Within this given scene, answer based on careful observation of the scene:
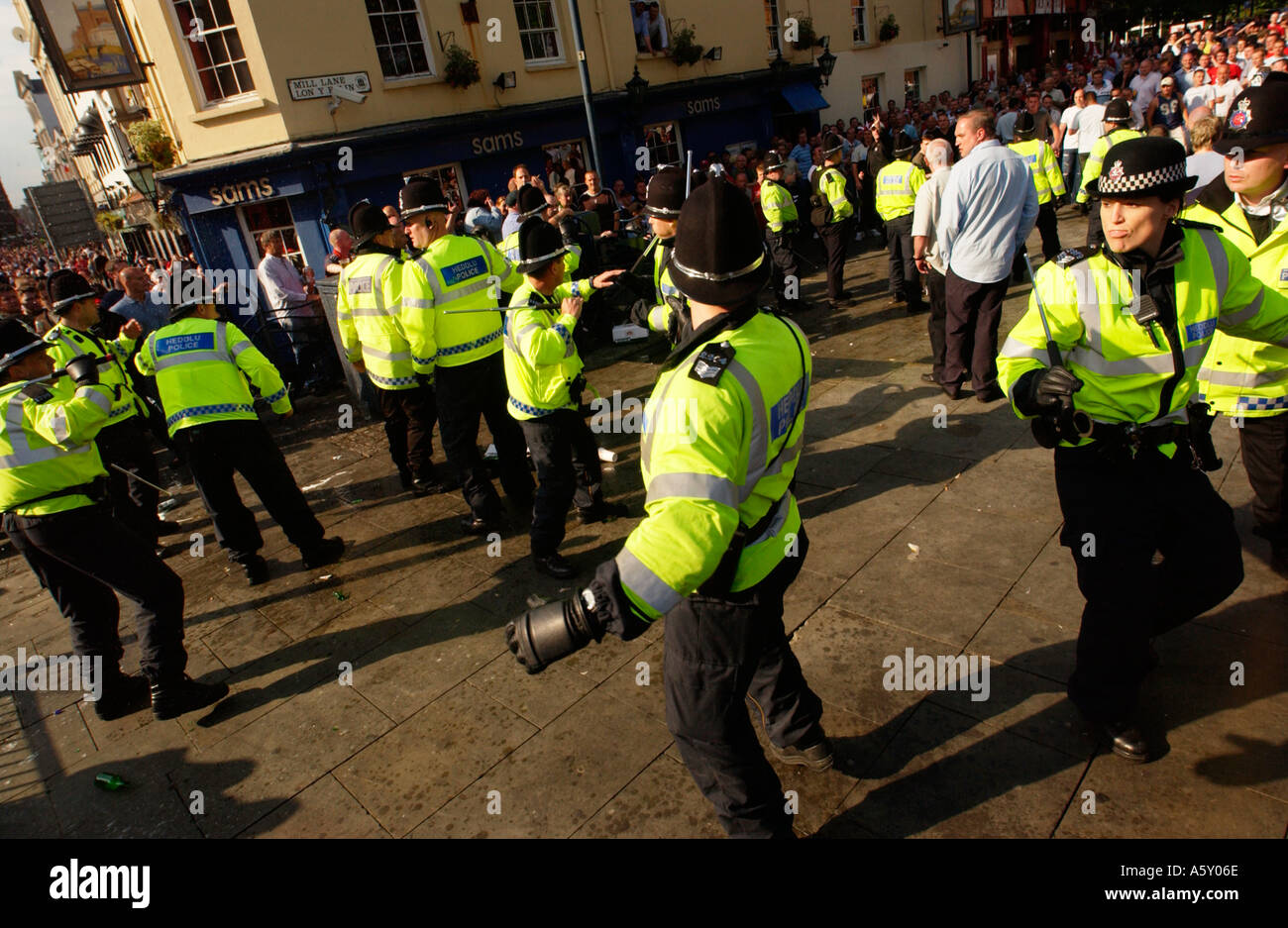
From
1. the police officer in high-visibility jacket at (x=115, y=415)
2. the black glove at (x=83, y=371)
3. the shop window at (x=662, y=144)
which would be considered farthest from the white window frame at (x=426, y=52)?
the black glove at (x=83, y=371)

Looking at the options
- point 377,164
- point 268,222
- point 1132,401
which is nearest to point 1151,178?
point 1132,401

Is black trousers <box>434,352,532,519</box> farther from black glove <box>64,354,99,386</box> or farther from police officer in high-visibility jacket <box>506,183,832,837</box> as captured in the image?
police officer in high-visibility jacket <box>506,183,832,837</box>

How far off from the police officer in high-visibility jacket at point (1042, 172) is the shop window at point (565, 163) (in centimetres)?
650

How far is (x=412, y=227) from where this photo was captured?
5375 millimetres

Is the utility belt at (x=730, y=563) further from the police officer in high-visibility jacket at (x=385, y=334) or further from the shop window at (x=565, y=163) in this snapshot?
the shop window at (x=565, y=163)

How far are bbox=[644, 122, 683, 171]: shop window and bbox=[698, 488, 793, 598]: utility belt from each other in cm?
1555

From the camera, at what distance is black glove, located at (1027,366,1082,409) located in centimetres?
238

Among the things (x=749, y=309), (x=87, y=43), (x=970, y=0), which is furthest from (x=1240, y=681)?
(x=970, y=0)

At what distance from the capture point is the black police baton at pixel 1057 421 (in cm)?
241

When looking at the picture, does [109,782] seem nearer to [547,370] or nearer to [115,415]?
[547,370]

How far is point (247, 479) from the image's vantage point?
16.4 feet

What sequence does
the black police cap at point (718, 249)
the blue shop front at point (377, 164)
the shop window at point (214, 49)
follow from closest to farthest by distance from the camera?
the black police cap at point (718, 249) → the shop window at point (214, 49) → the blue shop front at point (377, 164)
